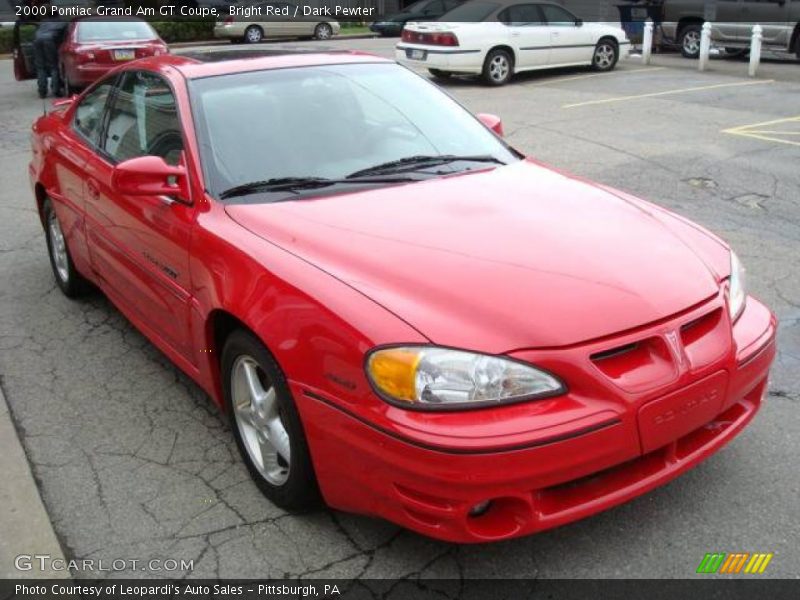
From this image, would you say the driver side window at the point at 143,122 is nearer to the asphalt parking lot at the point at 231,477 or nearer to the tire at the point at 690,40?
the asphalt parking lot at the point at 231,477

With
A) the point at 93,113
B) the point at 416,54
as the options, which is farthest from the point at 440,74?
the point at 93,113

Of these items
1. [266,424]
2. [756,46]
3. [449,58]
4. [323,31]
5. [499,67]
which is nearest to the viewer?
[266,424]

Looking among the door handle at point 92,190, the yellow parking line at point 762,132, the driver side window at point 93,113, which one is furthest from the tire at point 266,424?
the yellow parking line at point 762,132

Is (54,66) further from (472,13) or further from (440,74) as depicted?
(472,13)

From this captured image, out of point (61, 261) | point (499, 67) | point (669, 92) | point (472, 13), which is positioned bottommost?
point (61, 261)

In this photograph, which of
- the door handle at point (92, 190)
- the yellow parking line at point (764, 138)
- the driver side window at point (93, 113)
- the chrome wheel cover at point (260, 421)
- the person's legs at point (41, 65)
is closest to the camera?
the chrome wheel cover at point (260, 421)

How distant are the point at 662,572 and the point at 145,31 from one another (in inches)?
570

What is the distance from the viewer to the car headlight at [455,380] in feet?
7.76

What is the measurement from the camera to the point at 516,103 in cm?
1230

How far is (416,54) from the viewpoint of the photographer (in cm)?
1416

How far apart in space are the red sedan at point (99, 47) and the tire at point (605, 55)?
25.9 feet

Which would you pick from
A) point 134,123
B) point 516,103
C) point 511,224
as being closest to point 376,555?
point 511,224

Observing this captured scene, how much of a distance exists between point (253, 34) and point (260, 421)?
1039 inches

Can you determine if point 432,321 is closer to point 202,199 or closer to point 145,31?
point 202,199
